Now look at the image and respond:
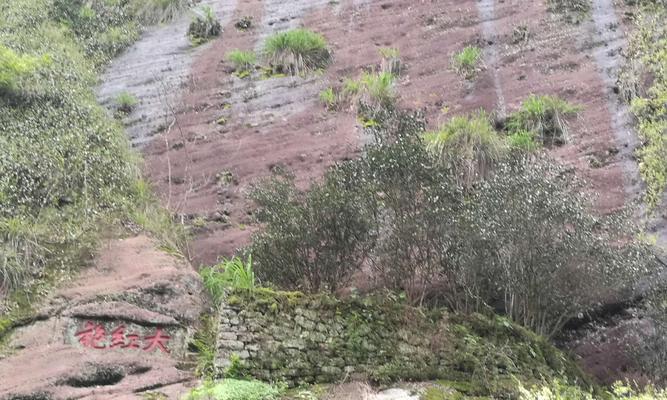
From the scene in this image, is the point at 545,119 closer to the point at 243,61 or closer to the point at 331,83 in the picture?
the point at 331,83

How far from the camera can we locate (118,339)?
7973 mm

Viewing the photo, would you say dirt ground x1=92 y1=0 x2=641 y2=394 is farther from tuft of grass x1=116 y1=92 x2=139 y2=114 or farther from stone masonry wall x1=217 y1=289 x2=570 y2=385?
stone masonry wall x1=217 y1=289 x2=570 y2=385

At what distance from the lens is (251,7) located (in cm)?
1744

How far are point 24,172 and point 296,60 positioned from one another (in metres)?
6.19

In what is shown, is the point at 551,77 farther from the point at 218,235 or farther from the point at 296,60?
the point at 218,235

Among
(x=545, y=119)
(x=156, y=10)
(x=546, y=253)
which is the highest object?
(x=156, y=10)

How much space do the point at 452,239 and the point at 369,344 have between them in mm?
2133

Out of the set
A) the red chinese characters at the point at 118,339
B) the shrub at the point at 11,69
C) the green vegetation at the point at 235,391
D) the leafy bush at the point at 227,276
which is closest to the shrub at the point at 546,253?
the leafy bush at the point at 227,276

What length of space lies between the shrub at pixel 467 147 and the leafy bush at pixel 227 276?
352cm

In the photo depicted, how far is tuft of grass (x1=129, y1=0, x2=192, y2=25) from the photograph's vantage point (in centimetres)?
1734

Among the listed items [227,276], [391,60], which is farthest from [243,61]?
[227,276]

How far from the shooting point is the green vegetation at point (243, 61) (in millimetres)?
15234

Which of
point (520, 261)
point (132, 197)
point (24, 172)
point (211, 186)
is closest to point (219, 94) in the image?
point (211, 186)

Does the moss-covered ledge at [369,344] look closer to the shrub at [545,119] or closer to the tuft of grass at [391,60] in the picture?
the shrub at [545,119]
